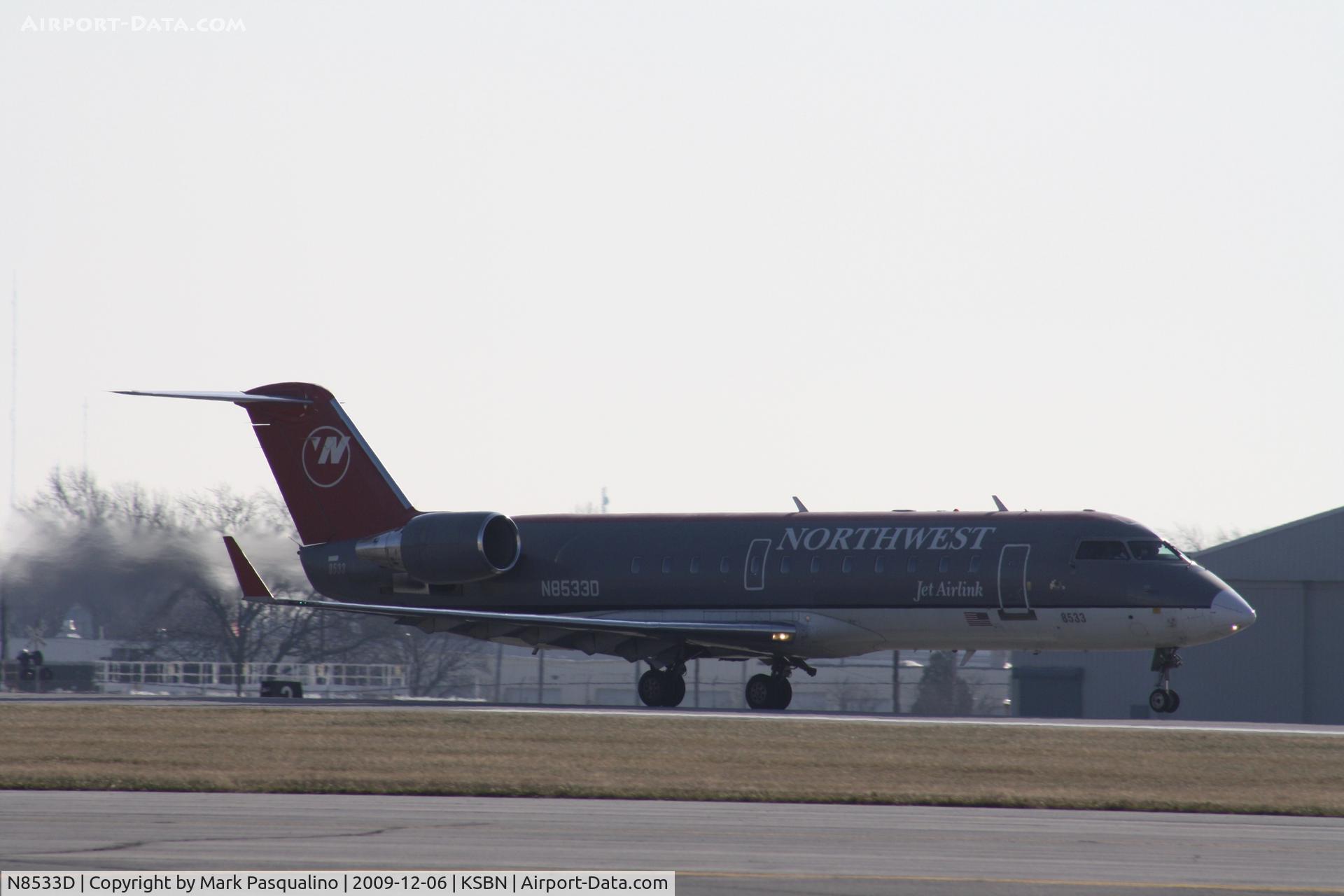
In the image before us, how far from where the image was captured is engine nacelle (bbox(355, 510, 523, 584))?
127 ft

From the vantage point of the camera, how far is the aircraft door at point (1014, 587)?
33656 mm

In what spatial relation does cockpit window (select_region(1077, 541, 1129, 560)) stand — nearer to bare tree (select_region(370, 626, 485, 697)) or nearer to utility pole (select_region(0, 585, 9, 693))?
utility pole (select_region(0, 585, 9, 693))

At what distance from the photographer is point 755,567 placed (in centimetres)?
3641

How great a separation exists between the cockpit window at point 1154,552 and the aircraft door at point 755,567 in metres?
7.26

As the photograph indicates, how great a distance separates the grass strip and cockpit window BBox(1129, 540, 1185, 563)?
619 cm

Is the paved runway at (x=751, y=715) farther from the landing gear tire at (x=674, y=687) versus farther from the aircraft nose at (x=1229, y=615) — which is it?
the aircraft nose at (x=1229, y=615)

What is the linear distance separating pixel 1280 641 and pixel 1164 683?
1111cm

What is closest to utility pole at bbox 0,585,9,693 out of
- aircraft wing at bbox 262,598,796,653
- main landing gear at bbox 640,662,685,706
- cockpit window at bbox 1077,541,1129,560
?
aircraft wing at bbox 262,598,796,653

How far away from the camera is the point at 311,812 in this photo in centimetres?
1538

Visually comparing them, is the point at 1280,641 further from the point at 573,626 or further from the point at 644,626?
the point at 573,626

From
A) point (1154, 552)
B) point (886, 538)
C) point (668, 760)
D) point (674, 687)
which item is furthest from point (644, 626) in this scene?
point (668, 760)

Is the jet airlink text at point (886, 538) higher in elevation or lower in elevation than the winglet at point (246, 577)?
higher

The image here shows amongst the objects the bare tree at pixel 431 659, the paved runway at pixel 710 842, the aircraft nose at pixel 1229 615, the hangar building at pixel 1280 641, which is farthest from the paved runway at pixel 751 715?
the bare tree at pixel 431 659

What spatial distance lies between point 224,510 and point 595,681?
1464cm
